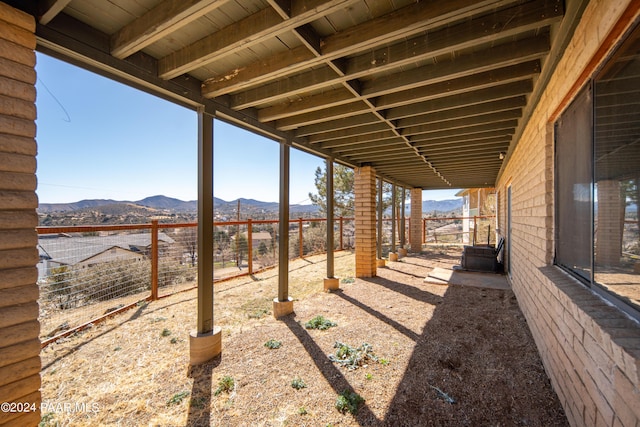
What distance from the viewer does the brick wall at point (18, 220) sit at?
51.5 inches

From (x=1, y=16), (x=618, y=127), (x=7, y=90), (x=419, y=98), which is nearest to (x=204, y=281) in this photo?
(x=7, y=90)

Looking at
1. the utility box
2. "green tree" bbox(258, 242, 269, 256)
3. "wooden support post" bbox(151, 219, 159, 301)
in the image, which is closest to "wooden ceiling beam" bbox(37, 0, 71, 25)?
"wooden support post" bbox(151, 219, 159, 301)

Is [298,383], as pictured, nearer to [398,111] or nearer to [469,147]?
[398,111]

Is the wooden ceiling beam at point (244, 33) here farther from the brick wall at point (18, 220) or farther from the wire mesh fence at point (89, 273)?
the wire mesh fence at point (89, 273)

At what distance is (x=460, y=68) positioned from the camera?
206 centimetres

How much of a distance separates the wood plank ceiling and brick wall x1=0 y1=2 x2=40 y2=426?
0.87ft

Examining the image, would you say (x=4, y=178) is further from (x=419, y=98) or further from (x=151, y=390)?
(x=419, y=98)

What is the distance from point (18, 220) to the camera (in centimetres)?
136

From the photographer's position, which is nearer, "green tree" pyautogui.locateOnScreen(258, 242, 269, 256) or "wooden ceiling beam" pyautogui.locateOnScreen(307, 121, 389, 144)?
"wooden ceiling beam" pyautogui.locateOnScreen(307, 121, 389, 144)

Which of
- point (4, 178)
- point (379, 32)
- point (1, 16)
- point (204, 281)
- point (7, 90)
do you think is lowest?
point (204, 281)

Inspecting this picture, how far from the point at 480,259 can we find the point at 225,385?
597 centimetres

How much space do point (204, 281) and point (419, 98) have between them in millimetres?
2731

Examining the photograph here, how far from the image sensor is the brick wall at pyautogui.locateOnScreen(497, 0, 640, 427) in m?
0.99

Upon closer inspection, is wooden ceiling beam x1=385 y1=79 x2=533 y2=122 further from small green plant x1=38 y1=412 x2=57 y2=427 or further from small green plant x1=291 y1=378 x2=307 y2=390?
small green plant x1=38 y1=412 x2=57 y2=427
